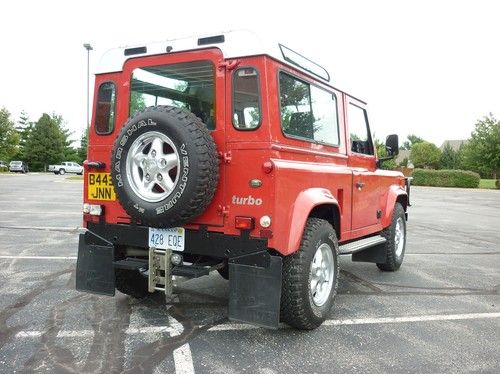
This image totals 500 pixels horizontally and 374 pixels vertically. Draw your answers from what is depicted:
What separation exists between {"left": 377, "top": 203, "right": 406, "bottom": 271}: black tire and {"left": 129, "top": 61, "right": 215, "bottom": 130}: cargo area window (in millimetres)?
3334

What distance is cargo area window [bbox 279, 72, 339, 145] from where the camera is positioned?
3.90m

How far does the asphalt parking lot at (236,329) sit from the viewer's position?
10.8 ft

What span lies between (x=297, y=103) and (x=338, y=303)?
7.11 feet

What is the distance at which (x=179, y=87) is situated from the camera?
4164mm

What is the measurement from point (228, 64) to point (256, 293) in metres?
1.86

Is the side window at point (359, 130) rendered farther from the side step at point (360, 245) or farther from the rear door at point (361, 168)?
the side step at point (360, 245)

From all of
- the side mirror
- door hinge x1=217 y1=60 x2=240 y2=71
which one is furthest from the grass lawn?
door hinge x1=217 y1=60 x2=240 y2=71

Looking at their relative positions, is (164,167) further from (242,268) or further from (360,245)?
(360,245)

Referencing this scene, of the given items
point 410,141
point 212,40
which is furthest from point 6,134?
point 410,141

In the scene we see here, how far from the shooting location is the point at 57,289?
5.07 m

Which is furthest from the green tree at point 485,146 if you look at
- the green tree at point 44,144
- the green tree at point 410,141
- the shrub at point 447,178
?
the green tree at point 410,141

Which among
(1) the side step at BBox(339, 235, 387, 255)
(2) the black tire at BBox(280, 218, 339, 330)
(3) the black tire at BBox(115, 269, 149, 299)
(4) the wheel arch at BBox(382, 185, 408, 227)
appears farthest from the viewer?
(4) the wheel arch at BBox(382, 185, 408, 227)

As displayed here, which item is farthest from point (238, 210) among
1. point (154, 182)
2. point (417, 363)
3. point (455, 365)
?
point (455, 365)

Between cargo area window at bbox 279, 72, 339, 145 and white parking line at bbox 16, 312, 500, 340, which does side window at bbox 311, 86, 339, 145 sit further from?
white parking line at bbox 16, 312, 500, 340
